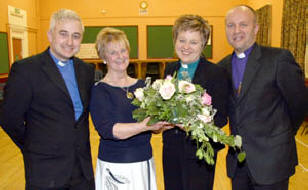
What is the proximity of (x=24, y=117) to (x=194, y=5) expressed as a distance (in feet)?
38.8

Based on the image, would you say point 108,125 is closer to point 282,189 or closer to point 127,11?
point 282,189

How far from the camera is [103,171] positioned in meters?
2.20

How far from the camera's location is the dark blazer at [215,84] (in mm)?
2066

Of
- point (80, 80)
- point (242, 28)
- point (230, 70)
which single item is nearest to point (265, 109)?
point (230, 70)

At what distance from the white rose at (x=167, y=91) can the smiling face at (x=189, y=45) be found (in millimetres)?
540

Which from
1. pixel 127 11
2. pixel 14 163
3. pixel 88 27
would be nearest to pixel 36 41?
pixel 88 27

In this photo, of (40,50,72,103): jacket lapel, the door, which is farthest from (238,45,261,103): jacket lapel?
the door

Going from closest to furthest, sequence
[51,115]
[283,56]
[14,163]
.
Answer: [51,115] < [283,56] < [14,163]

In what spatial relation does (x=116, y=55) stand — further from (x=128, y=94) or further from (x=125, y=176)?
(x=125, y=176)

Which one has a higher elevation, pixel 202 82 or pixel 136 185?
pixel 202 82

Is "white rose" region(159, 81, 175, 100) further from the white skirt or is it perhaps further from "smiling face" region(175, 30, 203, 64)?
the white skirt

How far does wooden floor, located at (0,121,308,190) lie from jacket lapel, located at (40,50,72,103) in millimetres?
2355

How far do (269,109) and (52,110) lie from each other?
5.32 feet

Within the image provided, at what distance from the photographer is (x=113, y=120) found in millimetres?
2100
